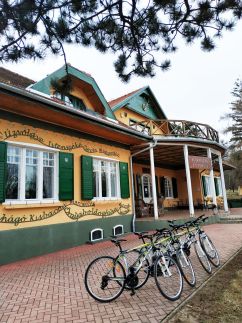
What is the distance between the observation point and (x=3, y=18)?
408cm

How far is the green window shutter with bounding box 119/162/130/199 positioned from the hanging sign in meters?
3.30

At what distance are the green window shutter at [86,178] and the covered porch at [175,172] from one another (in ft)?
9.92

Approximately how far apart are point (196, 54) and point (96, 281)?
4344 millimetres

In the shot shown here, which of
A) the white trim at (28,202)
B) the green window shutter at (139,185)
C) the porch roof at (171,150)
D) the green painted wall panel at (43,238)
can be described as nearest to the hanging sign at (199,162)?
the porch roof at (171,150)

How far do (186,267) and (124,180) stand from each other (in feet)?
21.2

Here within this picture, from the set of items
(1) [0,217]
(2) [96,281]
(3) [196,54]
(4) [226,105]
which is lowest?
(2) [96,281]

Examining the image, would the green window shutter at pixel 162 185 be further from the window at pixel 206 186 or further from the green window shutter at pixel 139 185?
the window at pixel 206 186

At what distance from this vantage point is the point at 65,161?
822cm

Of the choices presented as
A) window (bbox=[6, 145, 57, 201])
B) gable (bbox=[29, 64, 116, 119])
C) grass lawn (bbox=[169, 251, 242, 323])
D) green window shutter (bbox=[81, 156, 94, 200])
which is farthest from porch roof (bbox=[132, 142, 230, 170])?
grass lawn (bbox=[169, 251, 242, 323])

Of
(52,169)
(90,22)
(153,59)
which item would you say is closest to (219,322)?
(153,59)

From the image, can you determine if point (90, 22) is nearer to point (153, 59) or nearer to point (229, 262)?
point (153, 59)

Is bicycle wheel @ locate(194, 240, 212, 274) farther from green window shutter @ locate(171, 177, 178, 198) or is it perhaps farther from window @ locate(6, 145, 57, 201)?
green window shutter @ locate(171, 177, 178, 198)

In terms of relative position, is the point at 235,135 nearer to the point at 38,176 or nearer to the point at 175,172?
the point at 175,172

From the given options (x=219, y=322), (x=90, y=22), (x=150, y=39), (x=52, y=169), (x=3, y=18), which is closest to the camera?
(x=219, y=322)
